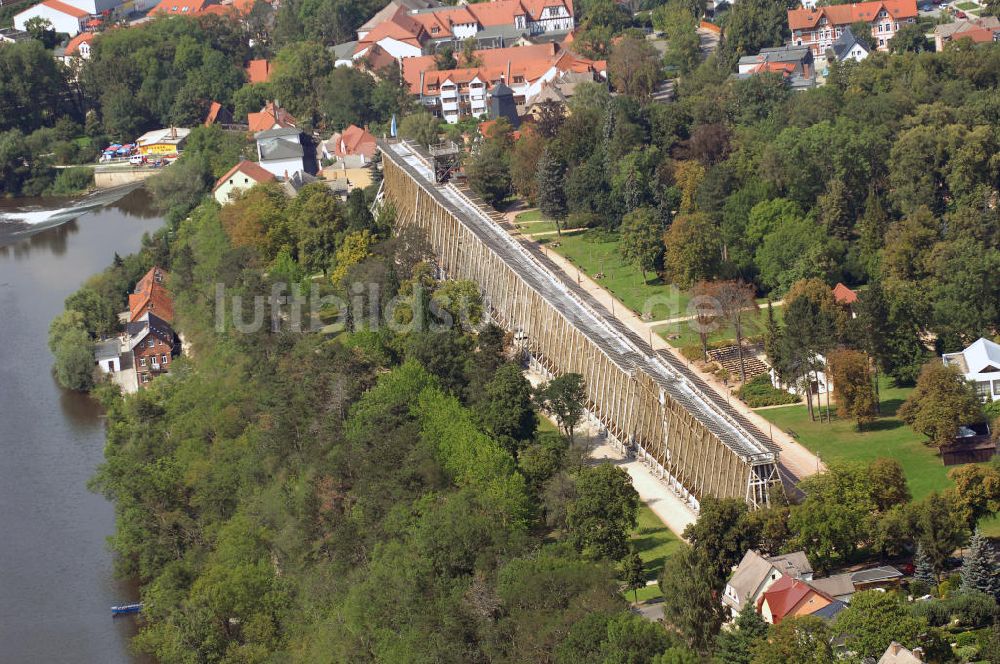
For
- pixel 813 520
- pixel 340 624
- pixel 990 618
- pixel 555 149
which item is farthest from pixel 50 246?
pixel 990 618

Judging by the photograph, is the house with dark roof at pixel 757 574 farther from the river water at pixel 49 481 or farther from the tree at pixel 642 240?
the tree at pixel 642 240

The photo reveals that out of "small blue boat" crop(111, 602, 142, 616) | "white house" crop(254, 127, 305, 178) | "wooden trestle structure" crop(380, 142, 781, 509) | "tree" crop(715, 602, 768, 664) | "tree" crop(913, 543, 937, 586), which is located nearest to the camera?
"tree" crop(715, 602, 768, 664)

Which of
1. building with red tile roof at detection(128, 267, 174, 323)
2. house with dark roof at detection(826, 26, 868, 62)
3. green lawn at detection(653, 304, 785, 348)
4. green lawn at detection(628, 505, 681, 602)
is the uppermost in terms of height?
house with dark roof at detection(826, 26, 868, 62)

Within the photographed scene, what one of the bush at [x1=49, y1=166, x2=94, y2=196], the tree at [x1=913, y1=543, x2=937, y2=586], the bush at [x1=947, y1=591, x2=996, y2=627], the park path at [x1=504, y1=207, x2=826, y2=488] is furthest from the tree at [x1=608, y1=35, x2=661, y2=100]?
the bush at [x1=947, y1=591, x2=996, y2=627]

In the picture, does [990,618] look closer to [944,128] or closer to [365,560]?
A: [365,560]

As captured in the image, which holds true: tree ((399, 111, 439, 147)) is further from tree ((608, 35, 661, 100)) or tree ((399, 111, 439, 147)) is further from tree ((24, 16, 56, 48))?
tree ((24, 16, 56, 48))

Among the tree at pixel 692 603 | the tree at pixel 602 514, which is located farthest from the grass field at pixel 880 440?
the tree at pixel 692 603

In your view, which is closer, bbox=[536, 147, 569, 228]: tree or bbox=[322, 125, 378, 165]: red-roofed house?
bbox=[536, 147, 569, 228]: tree

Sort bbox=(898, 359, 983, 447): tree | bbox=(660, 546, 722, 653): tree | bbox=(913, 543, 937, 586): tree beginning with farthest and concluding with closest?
bbox=(898, 359, 983, 447): tree < bbox=(913, 543, 937, 586): tree < bbox=(660, 546, 722, 653): tree
